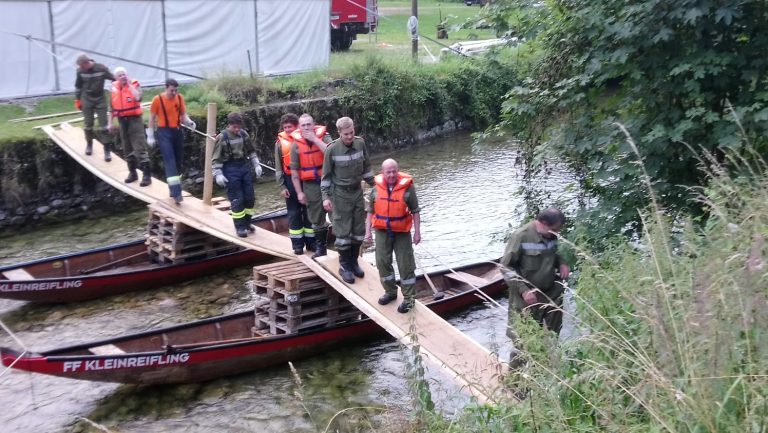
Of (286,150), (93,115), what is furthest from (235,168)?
(93,115)

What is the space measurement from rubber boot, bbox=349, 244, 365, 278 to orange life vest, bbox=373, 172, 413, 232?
1004mm

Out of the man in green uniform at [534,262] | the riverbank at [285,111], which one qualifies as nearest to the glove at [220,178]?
the riverbank at [285,111]

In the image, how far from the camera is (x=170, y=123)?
10.9 meters

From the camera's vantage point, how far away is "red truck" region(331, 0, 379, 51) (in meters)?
27.8

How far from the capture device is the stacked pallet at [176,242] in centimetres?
1126

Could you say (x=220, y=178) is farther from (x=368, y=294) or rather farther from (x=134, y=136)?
(x=134, y=136)

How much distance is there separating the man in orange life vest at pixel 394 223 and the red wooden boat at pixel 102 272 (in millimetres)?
4607

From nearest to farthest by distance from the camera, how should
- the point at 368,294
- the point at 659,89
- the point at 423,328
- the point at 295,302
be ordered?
the point at 423,328, the point at 659,89, the point at 368,294, the point at 295,302

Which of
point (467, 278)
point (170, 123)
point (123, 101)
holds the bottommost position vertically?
point (467, 278)

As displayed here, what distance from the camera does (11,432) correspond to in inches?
292

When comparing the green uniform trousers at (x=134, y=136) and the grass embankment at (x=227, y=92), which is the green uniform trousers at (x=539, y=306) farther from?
the green uniform trousers at (x=134, y=136)

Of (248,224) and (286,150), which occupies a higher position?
(286,150)

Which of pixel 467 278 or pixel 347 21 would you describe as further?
pixel 347 21

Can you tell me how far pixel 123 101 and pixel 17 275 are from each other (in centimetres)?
291
